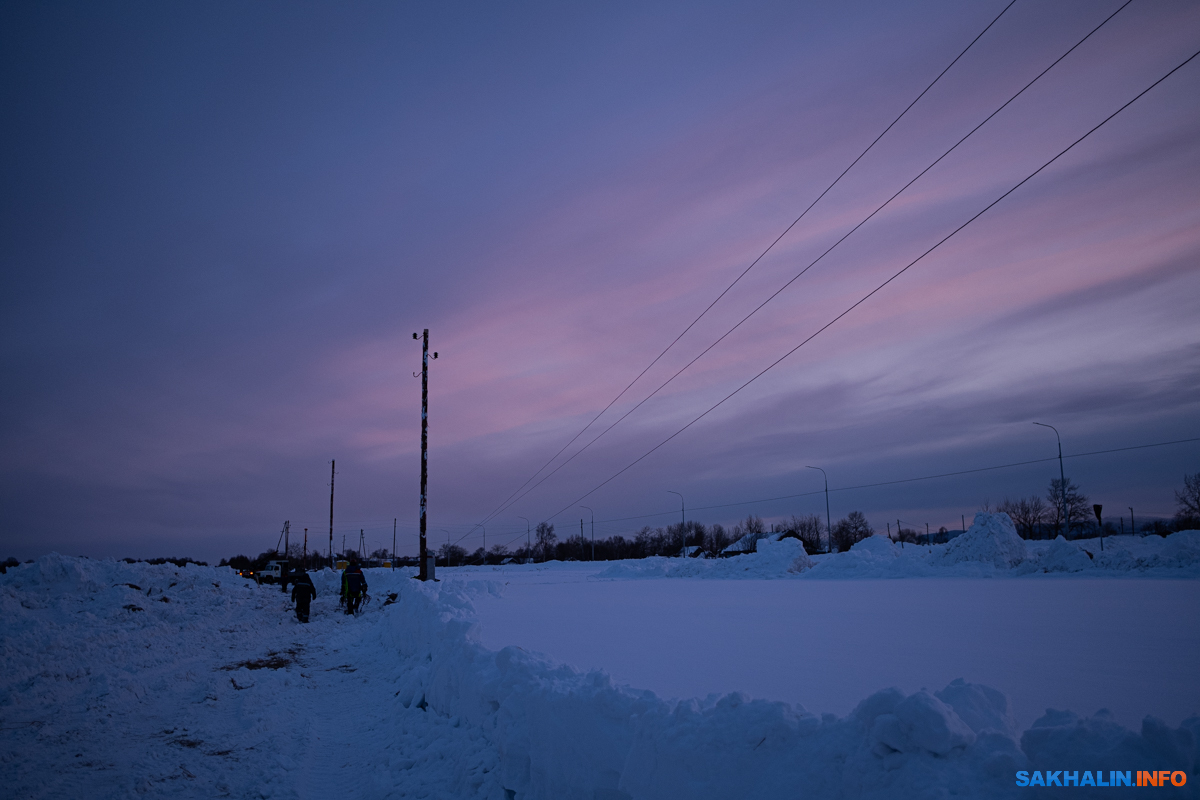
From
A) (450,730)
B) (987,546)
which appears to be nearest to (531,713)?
(450,730)

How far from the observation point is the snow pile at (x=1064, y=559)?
25859mm

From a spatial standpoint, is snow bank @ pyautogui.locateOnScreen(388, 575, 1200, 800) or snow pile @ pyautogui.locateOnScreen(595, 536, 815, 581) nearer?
snow bank @ pyautogui.locateOnScreen(388, 575, 1200, 800)

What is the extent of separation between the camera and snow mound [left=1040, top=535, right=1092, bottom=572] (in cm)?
2584

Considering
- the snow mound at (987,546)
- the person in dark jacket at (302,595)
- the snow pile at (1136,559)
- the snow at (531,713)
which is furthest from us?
the snow mound at (987,546)

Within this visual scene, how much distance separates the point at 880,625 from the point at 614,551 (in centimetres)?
11497

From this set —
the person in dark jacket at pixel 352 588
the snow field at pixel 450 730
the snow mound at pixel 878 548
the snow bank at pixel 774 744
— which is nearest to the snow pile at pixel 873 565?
the snow mound at pixel 878 548

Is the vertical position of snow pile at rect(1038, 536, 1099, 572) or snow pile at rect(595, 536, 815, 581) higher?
snow pile at rect(1038, 536, 1099, 572)

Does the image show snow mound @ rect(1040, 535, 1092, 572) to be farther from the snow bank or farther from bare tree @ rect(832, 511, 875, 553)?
bare tree @ rect(832, 511, 875, 553)

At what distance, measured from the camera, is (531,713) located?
6.03 metres

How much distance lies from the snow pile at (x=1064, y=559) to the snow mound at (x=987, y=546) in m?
1.94

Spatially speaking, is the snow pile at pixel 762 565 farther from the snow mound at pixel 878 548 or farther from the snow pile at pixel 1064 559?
the snow pile at pixel 1064 559

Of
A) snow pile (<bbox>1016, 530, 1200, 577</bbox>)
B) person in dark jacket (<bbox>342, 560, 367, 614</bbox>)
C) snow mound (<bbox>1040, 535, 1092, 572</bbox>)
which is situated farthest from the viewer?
snow mound (<bbox>1040, 535, 1092, 572</bbox>)

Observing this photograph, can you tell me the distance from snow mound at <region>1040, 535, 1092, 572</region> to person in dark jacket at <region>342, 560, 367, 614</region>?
96.9 ft

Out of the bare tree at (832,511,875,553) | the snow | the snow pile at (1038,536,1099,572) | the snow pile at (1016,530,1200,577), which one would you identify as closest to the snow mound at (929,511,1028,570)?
the snow pile at (1016,530,1200,577)
